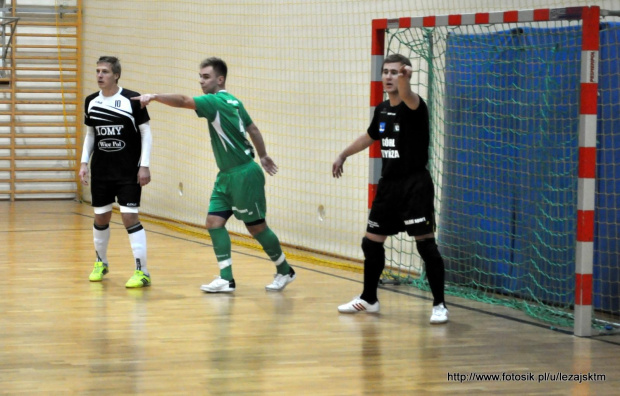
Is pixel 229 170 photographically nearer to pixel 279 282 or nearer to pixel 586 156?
pixel 279 282

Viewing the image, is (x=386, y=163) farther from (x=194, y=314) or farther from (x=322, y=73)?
(x=322, y=73)

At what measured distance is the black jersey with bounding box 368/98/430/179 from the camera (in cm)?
626

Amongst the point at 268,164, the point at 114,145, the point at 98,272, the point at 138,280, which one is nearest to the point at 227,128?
the point at 268,164

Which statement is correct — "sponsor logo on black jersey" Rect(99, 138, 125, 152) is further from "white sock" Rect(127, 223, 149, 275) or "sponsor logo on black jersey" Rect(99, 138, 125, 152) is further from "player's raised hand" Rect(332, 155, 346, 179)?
"player's raised hand" Rect(332, 155, 346, 179)

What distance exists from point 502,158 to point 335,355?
8.67 ft

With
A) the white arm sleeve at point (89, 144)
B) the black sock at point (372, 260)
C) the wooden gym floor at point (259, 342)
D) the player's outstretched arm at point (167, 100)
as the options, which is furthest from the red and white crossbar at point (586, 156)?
the white arm sleeve at point (89, 144)

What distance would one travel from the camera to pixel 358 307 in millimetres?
6668

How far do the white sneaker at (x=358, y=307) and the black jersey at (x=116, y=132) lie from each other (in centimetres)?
207

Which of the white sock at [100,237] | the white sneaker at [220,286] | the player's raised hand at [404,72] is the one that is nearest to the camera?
the player's raised hand at [404,72]

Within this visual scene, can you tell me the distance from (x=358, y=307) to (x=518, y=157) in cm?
173

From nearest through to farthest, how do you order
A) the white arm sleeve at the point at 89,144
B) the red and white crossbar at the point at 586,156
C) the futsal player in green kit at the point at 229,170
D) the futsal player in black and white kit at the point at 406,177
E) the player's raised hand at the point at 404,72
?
the red and white crossbar at the point at 586,156 < the player's raised hand at the point at 404,72 < the futsal player in black and white kit at the point at 406,177 < the futsal player in green kit at the point at 229,170 < the white arm sleeve at the point at 89,144

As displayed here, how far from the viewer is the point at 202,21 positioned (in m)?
11.8

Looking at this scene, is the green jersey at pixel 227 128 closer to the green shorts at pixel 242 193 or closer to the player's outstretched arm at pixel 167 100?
the green shorts at pixel 242 193

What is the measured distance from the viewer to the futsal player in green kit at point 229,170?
713 cm
